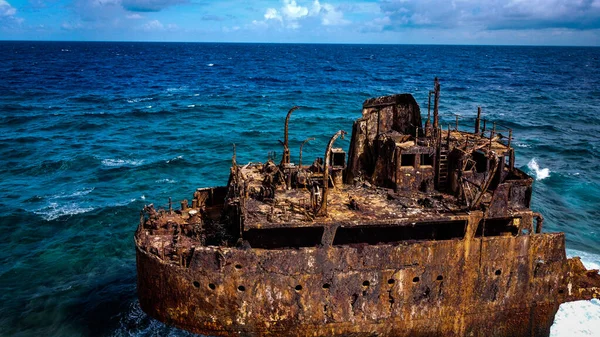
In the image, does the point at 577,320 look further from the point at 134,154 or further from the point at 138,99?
the point at 138,99

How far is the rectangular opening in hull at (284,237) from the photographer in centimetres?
1405

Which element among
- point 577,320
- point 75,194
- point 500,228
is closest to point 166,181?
point 75,194

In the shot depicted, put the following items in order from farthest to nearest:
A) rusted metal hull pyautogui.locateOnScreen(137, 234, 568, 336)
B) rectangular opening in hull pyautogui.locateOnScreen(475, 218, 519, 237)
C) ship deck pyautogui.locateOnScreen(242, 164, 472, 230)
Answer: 1. rectangular opening in hull pyautogui.locateOnScreen(475, 218, 519, 237)
2. ship deck pyautogui.locateOnScreen(242, 164, 472, 230)
3. rusted metal hull pyautogui.locateOnScreen(137, 234, 568, 336)

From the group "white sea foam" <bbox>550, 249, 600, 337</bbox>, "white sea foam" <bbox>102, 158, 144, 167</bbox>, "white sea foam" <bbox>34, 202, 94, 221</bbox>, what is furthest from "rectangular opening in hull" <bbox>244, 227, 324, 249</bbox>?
"white sea foam" <bbox>102, 158, 144, 167</bbox>

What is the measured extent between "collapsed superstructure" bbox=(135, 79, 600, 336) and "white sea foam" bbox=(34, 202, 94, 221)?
13.2 meters

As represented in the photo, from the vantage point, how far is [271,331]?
534 inches

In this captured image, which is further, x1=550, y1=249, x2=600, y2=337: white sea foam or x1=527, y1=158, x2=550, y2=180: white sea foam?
x1=527, y1=158, x2=550, y2=180: white sea foam

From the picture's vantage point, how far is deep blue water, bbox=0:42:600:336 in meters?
19.6

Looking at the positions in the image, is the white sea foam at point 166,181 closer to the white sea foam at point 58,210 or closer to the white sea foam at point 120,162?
the white sea foam at point 120,162

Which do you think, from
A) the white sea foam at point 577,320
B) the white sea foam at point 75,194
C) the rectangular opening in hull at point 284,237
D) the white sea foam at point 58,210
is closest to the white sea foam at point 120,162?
the white sea foam at point 75,194

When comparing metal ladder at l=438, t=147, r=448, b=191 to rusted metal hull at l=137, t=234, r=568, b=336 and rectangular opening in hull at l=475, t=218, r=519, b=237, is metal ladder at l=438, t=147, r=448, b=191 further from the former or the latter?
rusted metal hull at l=137, t=234, r=568, b=336

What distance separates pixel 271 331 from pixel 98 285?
9714 millimetres

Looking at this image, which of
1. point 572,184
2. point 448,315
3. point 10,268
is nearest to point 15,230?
point 10,268

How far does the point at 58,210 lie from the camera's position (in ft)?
88.1
